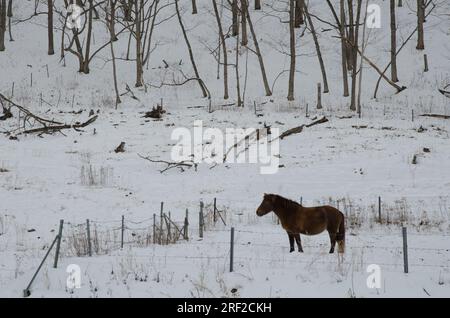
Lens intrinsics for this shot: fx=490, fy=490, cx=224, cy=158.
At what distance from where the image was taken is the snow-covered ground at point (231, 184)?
8688 millimetres

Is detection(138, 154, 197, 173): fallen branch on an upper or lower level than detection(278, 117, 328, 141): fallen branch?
lower

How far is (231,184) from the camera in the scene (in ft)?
58.2

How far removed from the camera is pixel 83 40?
4169 cm

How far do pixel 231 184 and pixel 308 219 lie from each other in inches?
310

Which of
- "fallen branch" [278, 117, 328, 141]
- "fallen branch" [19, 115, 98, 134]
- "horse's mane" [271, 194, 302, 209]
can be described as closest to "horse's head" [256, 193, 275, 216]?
"horse's mane" [271, 194, 302, 209]

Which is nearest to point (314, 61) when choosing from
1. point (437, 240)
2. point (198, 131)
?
point (198, 131)

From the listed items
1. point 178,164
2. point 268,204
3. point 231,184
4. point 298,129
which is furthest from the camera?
point 298,129

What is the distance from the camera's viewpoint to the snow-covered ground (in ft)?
28.5

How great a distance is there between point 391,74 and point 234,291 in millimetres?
30205

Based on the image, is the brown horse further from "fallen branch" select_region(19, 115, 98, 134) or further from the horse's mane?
"fallen branch" select_region(19, 115, 98, 134)

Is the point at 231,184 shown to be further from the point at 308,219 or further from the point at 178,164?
the point at 308,219

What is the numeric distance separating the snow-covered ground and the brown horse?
1.49 ft

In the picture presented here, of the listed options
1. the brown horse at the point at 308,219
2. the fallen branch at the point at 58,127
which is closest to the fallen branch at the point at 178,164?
the fallen branch at the point at 58,127

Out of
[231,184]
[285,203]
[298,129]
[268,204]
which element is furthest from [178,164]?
[285,203]
